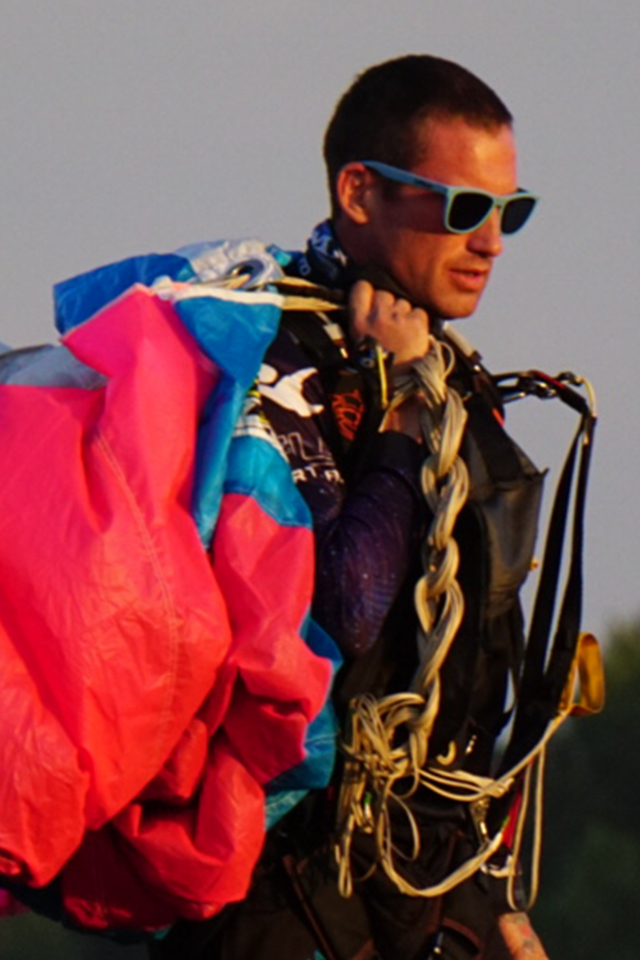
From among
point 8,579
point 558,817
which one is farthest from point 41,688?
point 558,817

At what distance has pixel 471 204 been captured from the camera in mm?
4812

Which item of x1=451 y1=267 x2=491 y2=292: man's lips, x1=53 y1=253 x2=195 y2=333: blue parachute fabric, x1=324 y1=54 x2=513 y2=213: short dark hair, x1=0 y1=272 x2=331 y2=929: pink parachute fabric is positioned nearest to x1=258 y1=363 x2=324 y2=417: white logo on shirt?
x1=0 y1=272 x2=331 y2=929: pink parachute fabric

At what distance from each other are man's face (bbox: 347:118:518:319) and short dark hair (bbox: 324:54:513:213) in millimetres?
30

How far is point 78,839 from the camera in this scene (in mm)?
4238

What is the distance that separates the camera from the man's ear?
16.2 feet

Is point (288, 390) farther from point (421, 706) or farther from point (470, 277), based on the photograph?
point (421, 706)

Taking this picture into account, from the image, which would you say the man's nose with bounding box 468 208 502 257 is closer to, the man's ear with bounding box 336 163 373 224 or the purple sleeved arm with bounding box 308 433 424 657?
the man's ear with bounding box 336 163 373 224

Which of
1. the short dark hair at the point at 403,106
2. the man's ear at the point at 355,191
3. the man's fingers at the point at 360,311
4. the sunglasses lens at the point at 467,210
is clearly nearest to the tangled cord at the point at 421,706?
the man's fingers at the point at 360,311

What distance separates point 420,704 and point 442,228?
0.89 m

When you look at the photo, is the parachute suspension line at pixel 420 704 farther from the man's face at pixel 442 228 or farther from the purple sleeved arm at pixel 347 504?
the man's face at pixel 442 228

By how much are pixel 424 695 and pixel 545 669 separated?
1.28 ft

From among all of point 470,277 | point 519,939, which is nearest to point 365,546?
point 470,277

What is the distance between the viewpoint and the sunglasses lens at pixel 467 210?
15.8 feet

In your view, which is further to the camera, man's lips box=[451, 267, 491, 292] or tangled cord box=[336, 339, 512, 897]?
man's lips box=[451, 267, 491, 292]
